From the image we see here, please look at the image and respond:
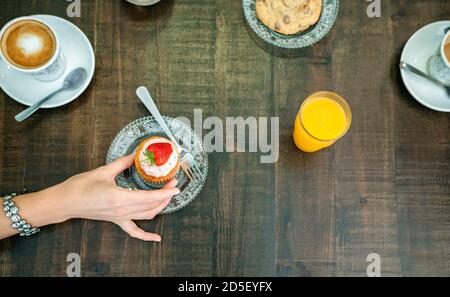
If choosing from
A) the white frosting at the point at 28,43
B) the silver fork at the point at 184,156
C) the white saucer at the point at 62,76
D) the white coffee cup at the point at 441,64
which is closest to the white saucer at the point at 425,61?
the white coffee cup at the point at 441,64

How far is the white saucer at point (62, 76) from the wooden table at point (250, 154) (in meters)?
0.03

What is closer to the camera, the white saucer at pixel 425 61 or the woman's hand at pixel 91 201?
the woman's hand at pixel 91 201

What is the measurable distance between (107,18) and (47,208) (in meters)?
0.49

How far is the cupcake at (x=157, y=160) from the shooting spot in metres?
1.15

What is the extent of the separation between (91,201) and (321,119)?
57cm

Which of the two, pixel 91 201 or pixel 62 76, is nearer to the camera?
pixel 91 201

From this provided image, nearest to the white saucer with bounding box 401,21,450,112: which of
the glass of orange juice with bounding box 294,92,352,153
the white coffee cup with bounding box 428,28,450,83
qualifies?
the white coffee cup with bounding box 428,28,450,83

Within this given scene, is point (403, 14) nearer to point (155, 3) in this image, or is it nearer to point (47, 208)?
point (155, 3)

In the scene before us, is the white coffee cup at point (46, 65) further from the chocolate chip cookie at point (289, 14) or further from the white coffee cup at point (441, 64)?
the white coffee cup at point (441, 64)

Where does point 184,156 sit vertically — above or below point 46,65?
below

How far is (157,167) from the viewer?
1.15m

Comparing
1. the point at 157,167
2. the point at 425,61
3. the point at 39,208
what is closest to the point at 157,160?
the point at 157,167

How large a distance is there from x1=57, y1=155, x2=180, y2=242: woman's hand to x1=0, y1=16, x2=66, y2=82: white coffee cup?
255 mm

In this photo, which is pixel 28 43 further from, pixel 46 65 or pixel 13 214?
pixel 13 214
